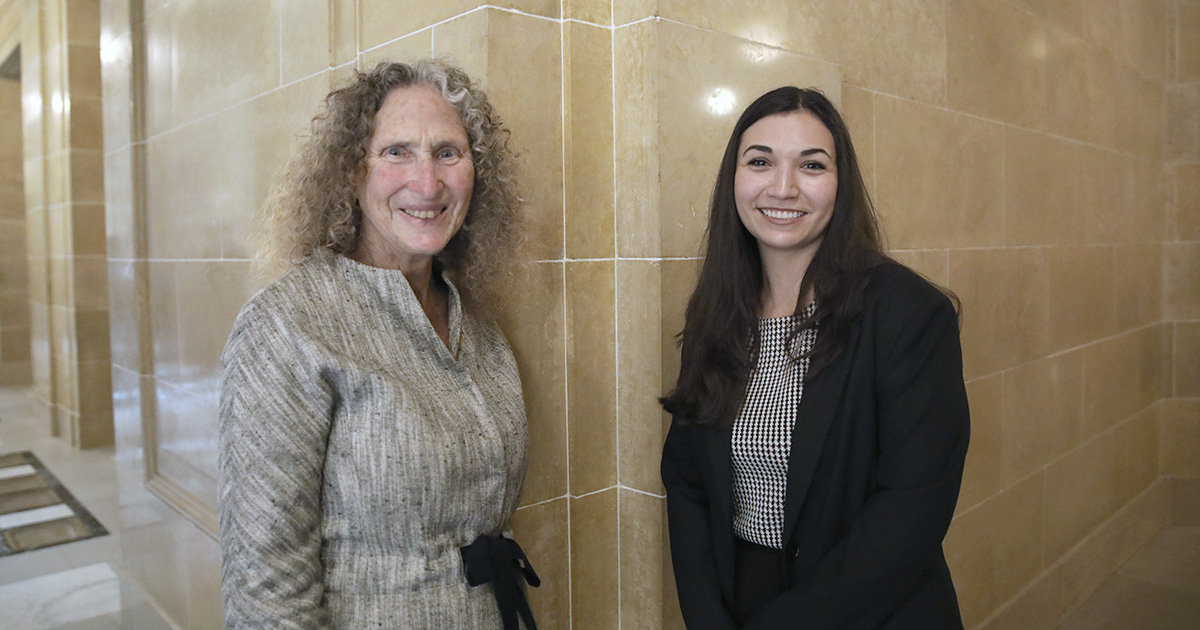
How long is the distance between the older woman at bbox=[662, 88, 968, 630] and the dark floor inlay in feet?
3.73

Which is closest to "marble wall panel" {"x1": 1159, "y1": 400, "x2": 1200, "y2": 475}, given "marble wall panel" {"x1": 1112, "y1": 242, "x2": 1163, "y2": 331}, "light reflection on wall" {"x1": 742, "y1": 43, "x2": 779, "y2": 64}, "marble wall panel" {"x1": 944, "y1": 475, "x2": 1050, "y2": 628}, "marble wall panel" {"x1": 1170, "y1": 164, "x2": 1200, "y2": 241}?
"marble wall panel" {"x1": 1112, "y1": 242, "x2": 1163, "y2": 331}

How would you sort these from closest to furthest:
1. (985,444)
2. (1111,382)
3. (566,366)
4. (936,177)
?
(566,366)
(936,177)
(985,444)
(1111,382)

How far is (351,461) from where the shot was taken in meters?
1.20

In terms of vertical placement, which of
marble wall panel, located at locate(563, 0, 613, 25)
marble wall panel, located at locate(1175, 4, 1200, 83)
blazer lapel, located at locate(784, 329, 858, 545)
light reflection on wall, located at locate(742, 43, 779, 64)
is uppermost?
marble wall panel, located at locate(1175, 4, 1200, 83)

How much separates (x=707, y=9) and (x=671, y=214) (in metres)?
0.49

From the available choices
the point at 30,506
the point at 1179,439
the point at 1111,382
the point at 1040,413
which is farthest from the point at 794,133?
the point at 1179,439

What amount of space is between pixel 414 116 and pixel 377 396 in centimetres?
45

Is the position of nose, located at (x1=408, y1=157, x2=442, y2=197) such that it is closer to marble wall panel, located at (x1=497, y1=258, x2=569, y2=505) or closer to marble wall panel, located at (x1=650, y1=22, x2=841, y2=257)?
marble wall panel, located at (x1=497, y1=258, x2=569, y2=505)

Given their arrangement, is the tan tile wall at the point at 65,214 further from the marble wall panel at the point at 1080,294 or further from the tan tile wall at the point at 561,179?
the marble wall panel at the point at 1080,294

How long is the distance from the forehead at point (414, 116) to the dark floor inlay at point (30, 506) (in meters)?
0.84

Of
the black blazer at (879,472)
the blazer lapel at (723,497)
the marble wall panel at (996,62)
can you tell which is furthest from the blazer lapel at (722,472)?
the marble wall panel at (996,62)

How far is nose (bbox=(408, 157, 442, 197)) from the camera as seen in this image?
133 centimetres

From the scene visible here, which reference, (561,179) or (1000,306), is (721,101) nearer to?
(561,179)

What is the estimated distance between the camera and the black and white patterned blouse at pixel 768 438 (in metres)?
1.57
